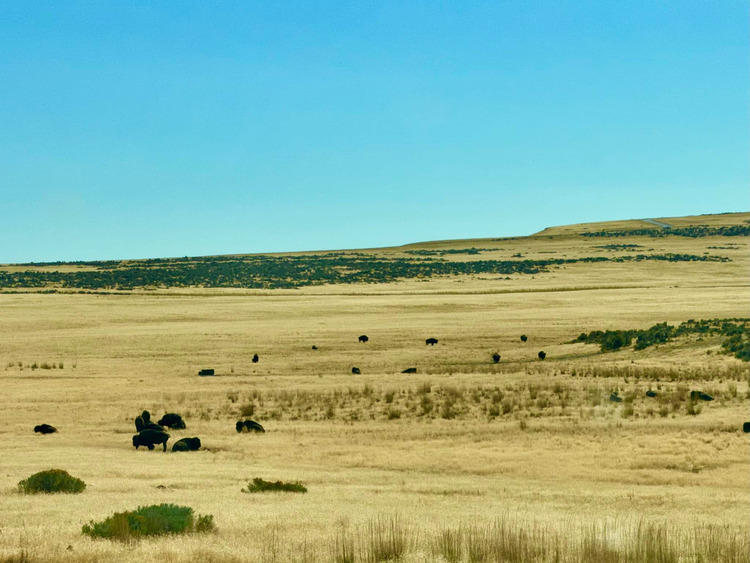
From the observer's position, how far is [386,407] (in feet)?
101

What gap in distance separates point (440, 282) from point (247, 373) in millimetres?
69421

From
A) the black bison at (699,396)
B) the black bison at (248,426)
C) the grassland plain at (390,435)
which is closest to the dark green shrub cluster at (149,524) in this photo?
the grassland plain at (390,435)

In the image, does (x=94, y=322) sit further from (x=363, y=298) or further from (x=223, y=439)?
(x=223, y=439)

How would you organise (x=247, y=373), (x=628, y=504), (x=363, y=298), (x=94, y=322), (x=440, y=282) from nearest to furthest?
(x=628, y=504) < (x=247, y=373) < (x=94, y=322) < (x=363, y=298) < (x=440, y=282)

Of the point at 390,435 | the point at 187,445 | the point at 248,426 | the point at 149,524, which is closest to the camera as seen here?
the point at 149,524

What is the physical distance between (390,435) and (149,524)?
48.5 feet

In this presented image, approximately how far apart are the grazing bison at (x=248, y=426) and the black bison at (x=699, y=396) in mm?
15889

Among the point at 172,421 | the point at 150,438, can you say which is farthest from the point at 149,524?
the point at 172,421

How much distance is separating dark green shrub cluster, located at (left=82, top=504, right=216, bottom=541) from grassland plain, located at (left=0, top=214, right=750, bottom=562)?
30 cm

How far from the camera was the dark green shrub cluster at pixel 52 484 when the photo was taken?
49.0ft

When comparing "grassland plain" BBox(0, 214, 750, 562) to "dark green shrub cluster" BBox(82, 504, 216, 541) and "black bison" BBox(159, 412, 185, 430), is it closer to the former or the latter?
"dark green shrub cluster" BBox(82, 504, 216, 541)

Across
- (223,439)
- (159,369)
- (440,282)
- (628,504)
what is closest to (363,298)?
(440,282)

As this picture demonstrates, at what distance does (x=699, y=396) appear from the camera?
29328 millimetres

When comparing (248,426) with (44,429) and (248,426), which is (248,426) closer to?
(248,426)
